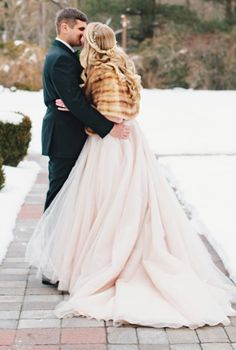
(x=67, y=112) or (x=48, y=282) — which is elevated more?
(x=67, y=112)

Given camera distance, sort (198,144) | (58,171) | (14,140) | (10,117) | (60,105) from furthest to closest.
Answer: (198,144) < (14,140) < (10,117) < (58,171) < (60,105)

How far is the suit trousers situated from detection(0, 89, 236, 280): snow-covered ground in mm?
1163

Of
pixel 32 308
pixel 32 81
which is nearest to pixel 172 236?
pixel 32 308

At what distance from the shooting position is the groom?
3053 mm

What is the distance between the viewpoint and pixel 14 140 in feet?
23.5

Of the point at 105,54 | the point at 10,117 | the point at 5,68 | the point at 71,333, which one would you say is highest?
the point at 105,54

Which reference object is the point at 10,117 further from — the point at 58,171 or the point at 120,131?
the point at 120,131

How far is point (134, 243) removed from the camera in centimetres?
307

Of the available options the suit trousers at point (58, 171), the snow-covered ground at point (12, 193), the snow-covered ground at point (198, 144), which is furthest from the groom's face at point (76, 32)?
the snow-covered ground at point (198, 144)

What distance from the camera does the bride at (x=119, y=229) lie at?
117 inches

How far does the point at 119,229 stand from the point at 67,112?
681mm

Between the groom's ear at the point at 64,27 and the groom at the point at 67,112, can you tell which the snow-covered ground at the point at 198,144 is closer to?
the groom at the point at 67,112

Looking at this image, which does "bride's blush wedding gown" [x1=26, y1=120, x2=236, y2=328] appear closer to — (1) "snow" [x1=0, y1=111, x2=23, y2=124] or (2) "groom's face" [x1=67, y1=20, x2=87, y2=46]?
(2) "groom's face" [x1=67, y1=20, x2=87, y2=46]

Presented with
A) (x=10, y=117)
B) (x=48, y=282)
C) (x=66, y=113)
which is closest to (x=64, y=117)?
(x=66, y=113)
